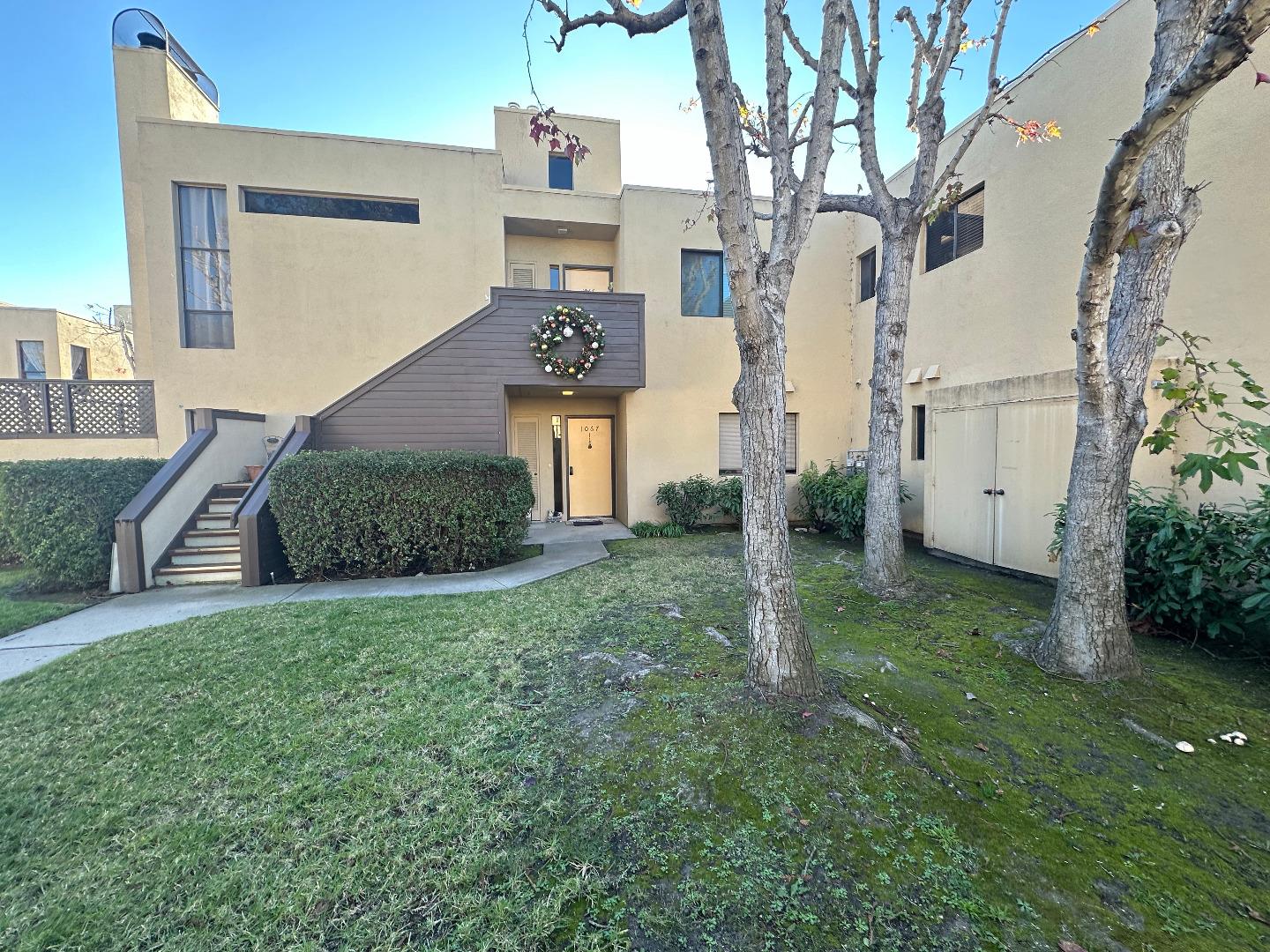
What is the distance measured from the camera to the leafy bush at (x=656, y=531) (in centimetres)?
937

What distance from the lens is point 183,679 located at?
3.47 metres

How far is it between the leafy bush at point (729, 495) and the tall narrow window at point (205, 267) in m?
9.67

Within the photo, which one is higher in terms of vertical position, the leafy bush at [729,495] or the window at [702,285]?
the window at [702,285]

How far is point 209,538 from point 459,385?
4009 millimetres

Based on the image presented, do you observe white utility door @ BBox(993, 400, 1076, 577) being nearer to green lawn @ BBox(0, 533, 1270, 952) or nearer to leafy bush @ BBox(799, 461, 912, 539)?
green lawn @ BBox(0, 533, 1270, 952)

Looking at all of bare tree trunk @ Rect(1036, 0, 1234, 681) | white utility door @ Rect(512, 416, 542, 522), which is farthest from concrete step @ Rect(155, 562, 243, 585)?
bare tree trunk @ Rect(1036, 0, 1234, 681)

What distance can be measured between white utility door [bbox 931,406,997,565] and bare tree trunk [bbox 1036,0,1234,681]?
276cm

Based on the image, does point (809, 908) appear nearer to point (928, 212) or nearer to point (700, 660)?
point (700, 660)

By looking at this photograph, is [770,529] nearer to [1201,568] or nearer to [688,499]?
[1201,568]

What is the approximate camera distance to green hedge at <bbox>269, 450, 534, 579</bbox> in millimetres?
6074

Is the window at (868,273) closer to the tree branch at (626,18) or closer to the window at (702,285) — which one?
the window at (702,285)

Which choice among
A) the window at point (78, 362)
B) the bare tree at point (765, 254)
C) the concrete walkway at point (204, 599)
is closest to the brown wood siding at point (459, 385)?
the concrete walkway at point (204, 599)

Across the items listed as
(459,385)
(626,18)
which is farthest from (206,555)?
(626,18)

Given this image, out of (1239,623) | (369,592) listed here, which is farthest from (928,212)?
(369,592)
